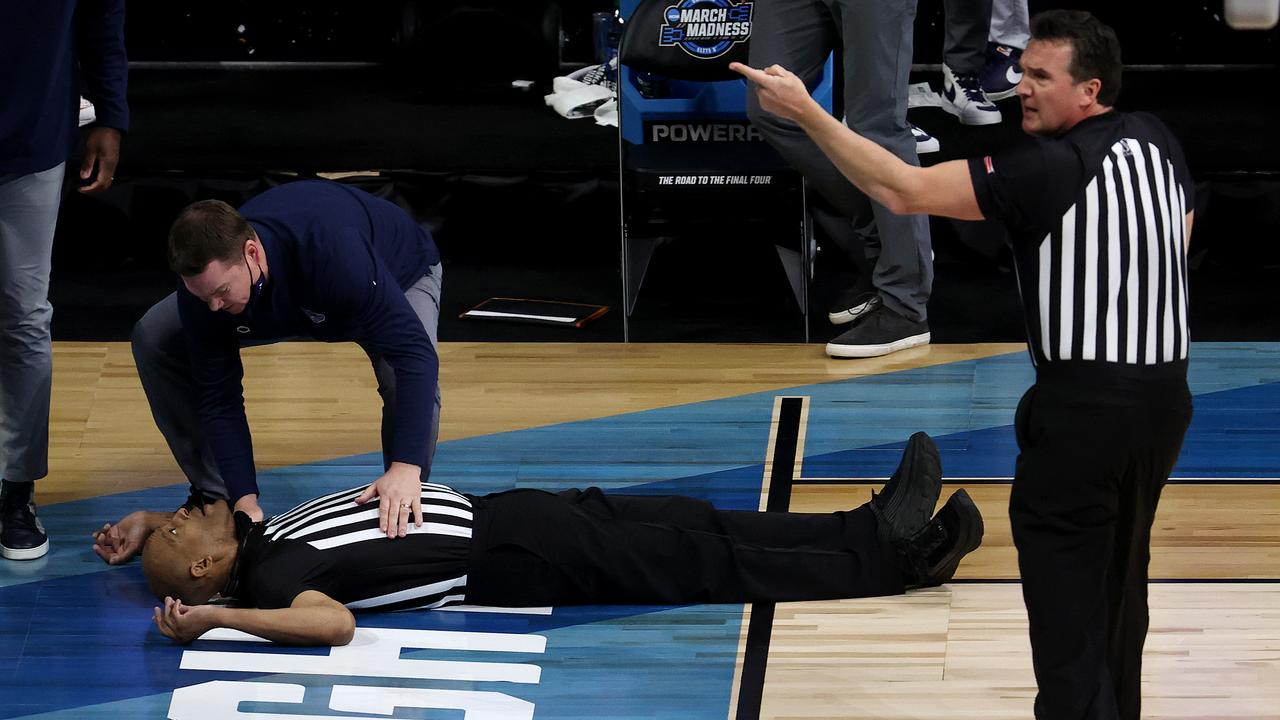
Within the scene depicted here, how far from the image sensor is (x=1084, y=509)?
2.53 meters

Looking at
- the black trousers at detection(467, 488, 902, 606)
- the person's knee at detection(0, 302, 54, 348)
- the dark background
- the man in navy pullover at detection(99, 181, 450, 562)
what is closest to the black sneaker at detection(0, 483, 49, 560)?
the person's knee at detection(0, 302, 54, 348)

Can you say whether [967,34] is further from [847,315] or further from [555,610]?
[555,610]

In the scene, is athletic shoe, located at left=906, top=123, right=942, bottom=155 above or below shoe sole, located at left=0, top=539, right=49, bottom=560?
above

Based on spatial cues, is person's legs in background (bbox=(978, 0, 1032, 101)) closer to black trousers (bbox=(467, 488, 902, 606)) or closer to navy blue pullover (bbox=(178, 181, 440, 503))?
black trousers (bbox=(467, 488, 902, 606))

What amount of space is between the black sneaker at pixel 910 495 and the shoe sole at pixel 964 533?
2.2 inches

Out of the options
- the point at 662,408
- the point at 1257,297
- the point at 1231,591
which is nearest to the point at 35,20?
the point at 662,408

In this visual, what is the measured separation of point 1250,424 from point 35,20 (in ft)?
10.3

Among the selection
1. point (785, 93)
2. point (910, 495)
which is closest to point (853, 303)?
point (910, 495)

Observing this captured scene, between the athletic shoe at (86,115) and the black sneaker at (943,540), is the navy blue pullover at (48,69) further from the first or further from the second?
the athletic shoe at (86,115)

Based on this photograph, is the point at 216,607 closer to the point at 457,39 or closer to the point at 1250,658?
the point at 1250,658

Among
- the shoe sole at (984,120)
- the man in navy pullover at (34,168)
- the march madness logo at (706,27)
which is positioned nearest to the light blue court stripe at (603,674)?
the man in navy pullover at (34,168)

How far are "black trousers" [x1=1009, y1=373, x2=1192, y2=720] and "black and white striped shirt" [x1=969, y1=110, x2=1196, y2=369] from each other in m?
0.07

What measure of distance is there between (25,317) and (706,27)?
2.17 meters

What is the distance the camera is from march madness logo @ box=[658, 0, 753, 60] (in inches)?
191
